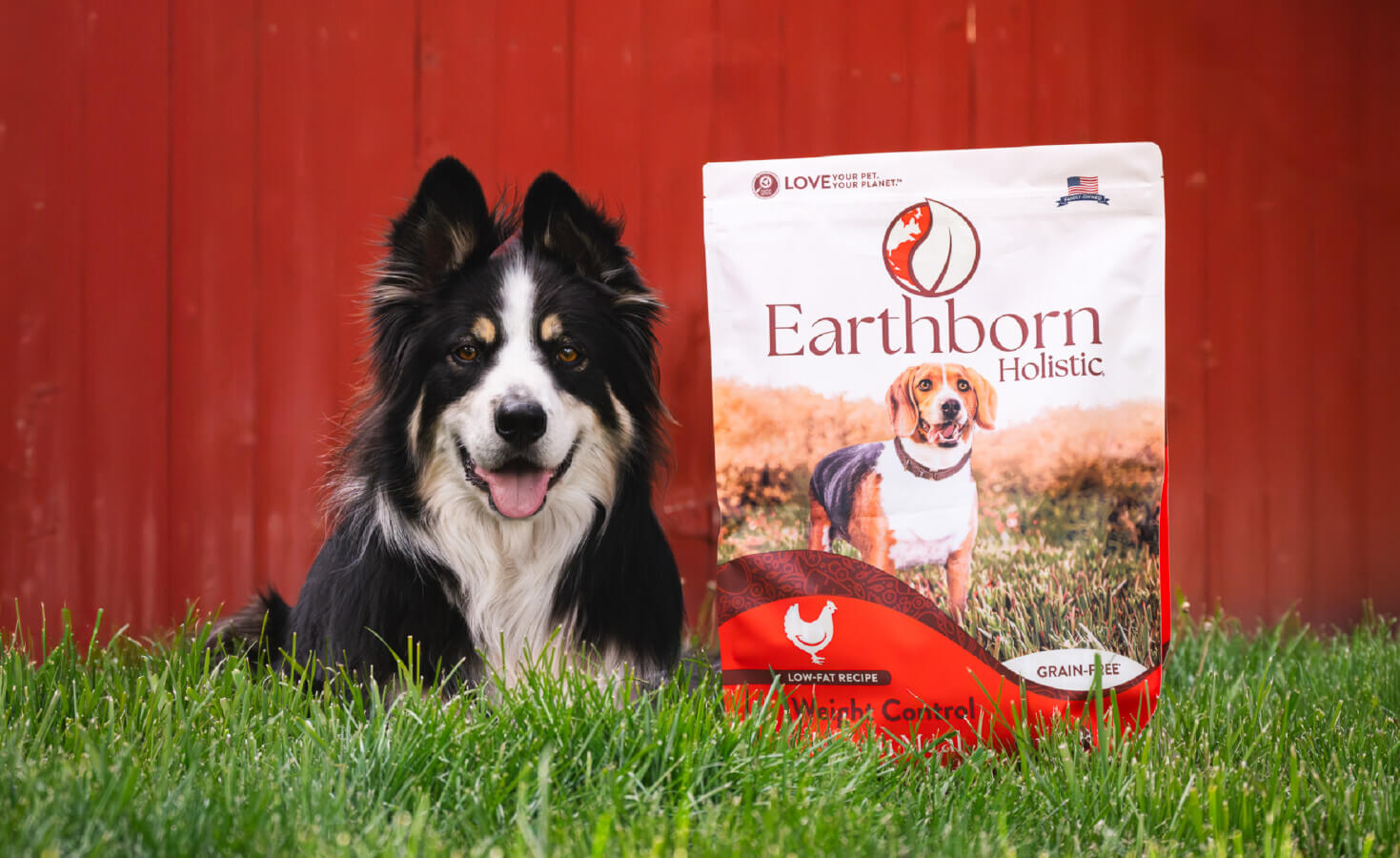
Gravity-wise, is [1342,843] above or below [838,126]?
below

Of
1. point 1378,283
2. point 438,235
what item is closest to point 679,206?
point 438,235

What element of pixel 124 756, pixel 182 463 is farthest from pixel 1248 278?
pixel 182 463

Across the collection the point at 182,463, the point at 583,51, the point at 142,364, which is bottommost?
the point at 182,463

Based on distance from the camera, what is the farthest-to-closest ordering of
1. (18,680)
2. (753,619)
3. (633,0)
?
(633,0) → (753,619) → (18,680)

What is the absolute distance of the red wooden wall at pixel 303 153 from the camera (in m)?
2.62

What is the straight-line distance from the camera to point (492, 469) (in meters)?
1.72

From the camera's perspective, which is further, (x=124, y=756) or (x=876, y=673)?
(x=876, y=673)

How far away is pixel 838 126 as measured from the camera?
265cm

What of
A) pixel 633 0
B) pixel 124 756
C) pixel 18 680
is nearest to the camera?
pixel 124 756

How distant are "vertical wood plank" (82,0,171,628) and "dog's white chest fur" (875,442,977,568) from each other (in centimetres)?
216

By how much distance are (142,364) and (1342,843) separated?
3.05 meters

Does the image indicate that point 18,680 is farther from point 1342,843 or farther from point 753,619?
point 1342,843

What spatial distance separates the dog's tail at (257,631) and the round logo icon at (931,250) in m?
1.60

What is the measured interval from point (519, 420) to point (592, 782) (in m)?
0.65
